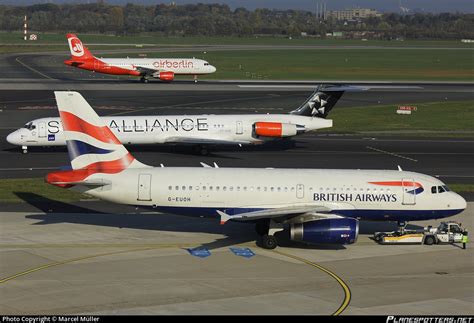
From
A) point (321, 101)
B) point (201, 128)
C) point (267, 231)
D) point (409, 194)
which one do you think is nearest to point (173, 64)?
point (201, 128)

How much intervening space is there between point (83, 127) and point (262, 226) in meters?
11.1

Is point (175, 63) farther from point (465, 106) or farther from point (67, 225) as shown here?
point (67, 225)

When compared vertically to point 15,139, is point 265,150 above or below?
below

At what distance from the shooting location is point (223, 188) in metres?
44.9

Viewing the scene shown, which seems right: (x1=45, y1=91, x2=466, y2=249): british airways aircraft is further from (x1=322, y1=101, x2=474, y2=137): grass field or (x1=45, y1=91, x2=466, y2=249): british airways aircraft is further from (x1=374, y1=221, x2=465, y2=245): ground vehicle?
(x1=322, y1=101, x2=474, y2=137): grass field

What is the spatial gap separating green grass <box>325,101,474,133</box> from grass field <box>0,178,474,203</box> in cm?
3174

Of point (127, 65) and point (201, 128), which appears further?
point (127, 65)

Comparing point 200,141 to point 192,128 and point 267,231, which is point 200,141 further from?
point 267,231

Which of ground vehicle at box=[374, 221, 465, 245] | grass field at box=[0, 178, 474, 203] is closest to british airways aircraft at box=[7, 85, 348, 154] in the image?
grass field at box=[0, 178, 474, 203]

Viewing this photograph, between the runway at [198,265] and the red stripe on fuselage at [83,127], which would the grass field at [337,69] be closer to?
the runway at [198,265]

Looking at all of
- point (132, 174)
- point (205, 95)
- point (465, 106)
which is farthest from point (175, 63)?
point (132, 174)

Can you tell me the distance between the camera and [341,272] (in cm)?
4041

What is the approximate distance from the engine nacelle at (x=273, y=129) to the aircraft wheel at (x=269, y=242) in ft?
98.1

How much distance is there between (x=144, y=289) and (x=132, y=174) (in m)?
9.63
